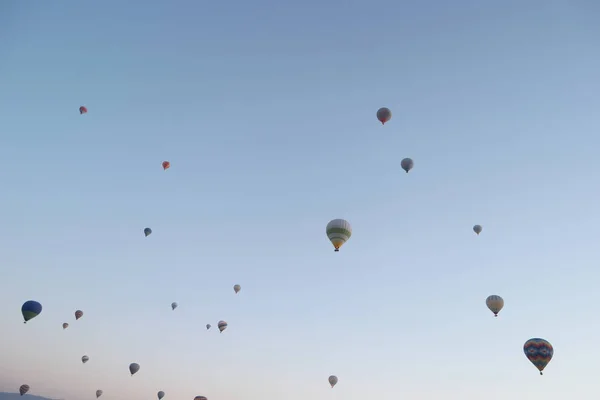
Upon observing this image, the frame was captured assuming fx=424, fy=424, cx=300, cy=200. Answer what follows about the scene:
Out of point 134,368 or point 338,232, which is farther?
point 134,368

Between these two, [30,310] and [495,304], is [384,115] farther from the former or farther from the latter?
[30,310]

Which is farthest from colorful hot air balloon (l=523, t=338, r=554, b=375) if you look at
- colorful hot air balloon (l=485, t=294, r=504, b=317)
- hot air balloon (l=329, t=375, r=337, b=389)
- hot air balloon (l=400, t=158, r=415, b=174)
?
hot air balloon (l=329, t=375, r=337, b=389)

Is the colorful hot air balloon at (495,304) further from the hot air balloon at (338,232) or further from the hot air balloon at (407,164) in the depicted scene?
the hot air balloon at (338,232)

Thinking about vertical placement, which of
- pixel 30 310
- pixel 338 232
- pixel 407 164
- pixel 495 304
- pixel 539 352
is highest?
pixel 407 164

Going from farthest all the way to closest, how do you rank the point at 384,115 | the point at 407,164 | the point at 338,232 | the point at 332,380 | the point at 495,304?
the point at 332,380, the point at 407,164, the point at 384,115, the point at 495,304, the point at 338,232

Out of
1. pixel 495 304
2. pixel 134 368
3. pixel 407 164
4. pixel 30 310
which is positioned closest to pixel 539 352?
pixel 495 304

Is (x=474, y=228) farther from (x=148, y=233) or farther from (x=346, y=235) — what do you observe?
(x=148, y=233)
